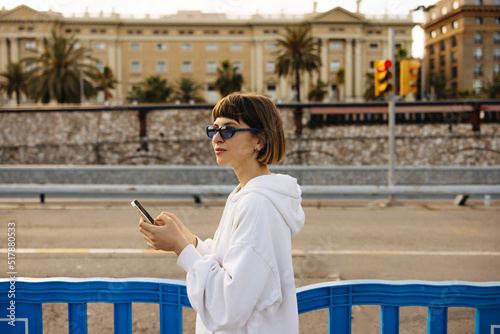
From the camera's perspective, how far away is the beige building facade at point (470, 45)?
68062 mm

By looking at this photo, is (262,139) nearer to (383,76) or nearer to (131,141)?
(383,76)

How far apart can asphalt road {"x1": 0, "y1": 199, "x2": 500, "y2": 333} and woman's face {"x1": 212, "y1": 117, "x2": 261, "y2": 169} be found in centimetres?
256

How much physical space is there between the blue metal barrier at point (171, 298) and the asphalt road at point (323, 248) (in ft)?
5.61

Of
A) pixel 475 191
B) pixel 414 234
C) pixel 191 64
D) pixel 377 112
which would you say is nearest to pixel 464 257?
pixel 414 234

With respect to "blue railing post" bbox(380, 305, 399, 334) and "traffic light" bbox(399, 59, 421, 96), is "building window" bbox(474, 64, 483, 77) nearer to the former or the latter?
"traffic light" bbox(399, 59, 421, 96)

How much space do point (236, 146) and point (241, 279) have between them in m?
0.50

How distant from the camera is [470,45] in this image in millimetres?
68312

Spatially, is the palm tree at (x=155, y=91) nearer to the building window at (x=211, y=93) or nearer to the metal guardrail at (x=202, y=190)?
the building window at (x=211, y=93)

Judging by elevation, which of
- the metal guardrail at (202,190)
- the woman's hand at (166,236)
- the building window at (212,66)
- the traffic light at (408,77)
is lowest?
the metal guardrail at (202,190)

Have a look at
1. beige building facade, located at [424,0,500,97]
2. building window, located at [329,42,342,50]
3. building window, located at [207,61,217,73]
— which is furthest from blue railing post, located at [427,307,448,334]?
building window, located at [207,61,217,73]

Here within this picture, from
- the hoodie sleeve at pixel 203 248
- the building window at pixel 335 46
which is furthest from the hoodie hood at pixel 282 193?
the building window at pixel 335 46

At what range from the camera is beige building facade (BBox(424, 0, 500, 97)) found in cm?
6806

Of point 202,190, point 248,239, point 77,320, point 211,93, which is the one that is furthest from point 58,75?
point 248,239

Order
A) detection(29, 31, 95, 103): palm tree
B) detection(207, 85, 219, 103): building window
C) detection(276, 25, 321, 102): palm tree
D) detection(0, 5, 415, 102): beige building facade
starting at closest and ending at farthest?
detection(29, 31, 95, 103): palm tree
detection(276, 25, 321, 102): palm tree
detection(0, 5, 415, 102): beige building facade
detection(207, 85, 219, 103): building window
